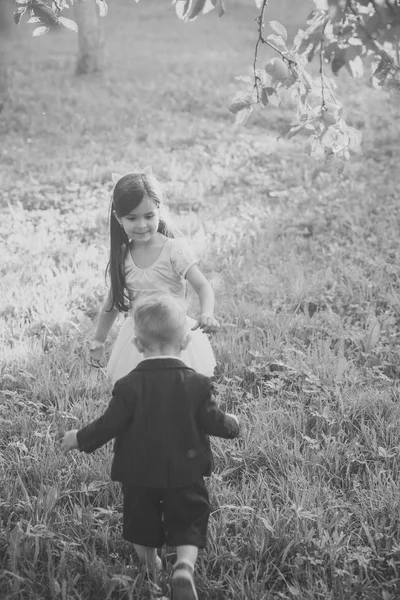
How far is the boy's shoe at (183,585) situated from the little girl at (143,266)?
1.06 meters

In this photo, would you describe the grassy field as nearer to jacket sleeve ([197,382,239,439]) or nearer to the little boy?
A: the little boy

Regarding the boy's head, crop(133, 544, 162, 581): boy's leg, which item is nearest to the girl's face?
the boy's head

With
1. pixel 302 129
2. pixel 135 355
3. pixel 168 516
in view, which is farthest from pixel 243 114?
pixel 168 516

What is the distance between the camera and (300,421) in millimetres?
3750

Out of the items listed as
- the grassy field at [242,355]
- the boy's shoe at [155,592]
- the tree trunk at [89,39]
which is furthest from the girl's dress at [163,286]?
the tree trunk at [89,39]

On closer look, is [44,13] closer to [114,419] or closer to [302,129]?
[302,129]

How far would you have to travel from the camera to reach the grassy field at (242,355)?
9.34 ft

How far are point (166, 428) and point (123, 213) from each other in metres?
1.23

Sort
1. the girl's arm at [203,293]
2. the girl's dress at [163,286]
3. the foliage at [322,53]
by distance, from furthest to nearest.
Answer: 1. the girl's dress at [163,286]
2. the girl's arm at [203,293]
3. the foliage at [322,53]

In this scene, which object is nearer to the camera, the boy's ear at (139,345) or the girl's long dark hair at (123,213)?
the boy's ear at (139,345)

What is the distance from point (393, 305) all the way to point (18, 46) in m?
18.0

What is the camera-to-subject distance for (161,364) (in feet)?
8.36

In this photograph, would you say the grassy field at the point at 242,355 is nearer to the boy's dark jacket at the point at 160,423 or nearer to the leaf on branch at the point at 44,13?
the boy's dark jacket at the point at 160,423

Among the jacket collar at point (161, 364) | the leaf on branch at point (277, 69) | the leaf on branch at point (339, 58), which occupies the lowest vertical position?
the jacket collar at point (161, 364)
